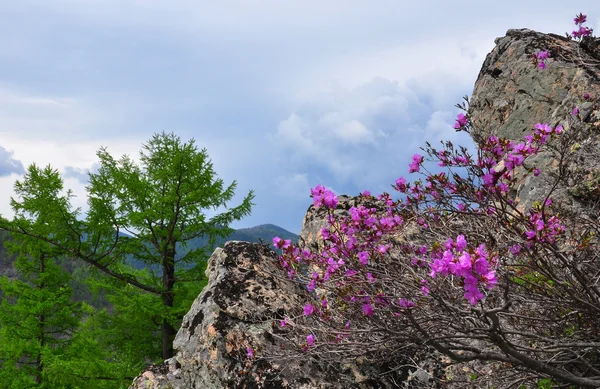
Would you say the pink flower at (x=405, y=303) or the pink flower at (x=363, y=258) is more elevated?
the pink flower at (x=363, y=258)

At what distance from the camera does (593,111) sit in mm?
5824

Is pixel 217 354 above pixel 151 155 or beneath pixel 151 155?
beneath

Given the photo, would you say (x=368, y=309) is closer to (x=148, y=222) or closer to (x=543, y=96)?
(x=543, y=96)

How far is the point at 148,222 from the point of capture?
11.6 meters

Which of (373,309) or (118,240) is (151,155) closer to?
(118,240)

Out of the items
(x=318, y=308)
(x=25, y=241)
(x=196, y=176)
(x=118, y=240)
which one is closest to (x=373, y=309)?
(x=318, y=308)

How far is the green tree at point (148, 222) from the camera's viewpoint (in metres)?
11.4

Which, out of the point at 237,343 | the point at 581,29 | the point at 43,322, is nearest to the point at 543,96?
the point at 581,29

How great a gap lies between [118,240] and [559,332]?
37.2 ft

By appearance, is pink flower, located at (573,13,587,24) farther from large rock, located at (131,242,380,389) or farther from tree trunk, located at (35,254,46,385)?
tree trunk, located at (35,254,46,385)

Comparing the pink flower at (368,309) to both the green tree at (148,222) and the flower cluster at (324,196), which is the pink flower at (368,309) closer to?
the flower cluster at (324,196)

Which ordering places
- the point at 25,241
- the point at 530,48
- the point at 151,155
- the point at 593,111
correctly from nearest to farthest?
the point at 593,111 < the point at 530,48 < the point at 25,241 < the point at 151,155

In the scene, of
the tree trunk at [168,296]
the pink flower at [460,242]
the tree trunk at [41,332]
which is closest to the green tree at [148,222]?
the tree trunk at [168,296]

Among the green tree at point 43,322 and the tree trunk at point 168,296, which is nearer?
the green tree at point 43,322
